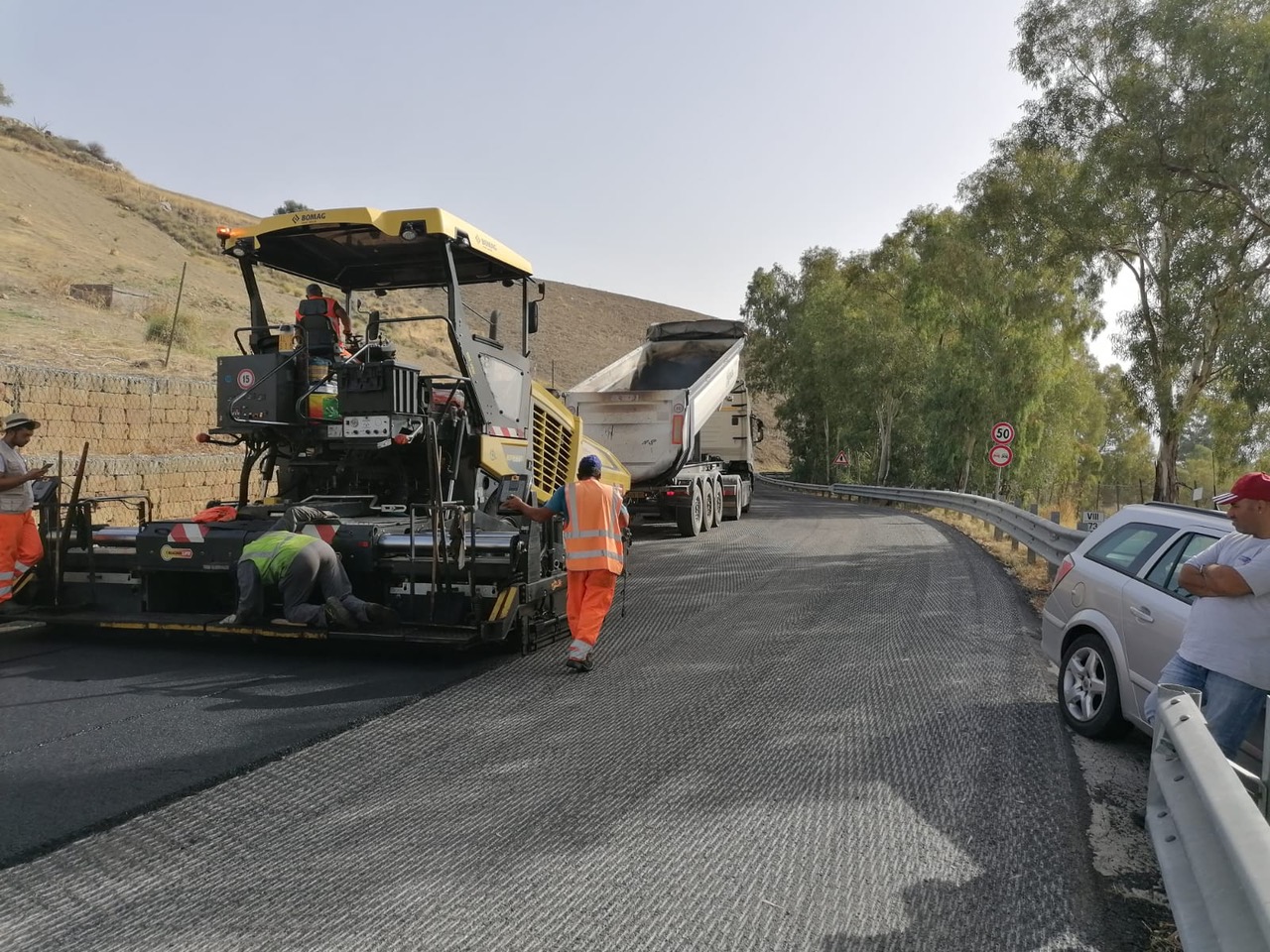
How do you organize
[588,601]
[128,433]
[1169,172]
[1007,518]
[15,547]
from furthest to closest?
1. [1169,172]
2. [1007,518]
3. [128,433]
4. [15,547]
5. [588,601]

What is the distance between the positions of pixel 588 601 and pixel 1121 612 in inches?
126

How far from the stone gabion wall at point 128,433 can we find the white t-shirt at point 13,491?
3.81 m

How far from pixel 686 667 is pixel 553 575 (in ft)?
3.95

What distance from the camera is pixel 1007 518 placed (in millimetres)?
14562

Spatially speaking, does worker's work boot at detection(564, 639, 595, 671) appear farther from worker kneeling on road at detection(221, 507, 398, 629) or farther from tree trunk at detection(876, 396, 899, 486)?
tree trunk at detection(876, 396, 899, 486)

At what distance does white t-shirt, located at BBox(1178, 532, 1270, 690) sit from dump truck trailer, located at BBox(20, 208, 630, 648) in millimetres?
3883

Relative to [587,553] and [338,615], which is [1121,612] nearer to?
[587,553]

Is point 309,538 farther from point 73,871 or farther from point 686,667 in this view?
point 73,871

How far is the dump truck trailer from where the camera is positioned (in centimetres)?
624

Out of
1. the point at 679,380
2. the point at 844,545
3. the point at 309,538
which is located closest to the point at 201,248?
the point at 679,380

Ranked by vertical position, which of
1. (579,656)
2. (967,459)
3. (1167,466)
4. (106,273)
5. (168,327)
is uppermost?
(106,273)

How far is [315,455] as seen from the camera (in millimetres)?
7281

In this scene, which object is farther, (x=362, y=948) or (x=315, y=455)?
(x=315, y=455)

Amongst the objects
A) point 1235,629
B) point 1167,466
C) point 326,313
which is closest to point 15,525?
point 326,313
